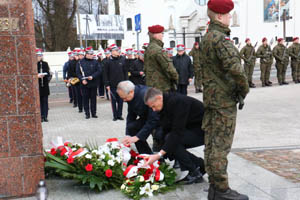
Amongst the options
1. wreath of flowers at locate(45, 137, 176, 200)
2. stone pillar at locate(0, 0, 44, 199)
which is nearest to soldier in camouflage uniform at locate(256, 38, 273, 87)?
wreath of flowers at locate(45, 137, 176, 200)

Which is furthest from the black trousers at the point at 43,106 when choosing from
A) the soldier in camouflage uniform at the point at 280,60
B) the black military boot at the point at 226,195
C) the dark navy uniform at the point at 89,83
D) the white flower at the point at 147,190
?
the soldier in camouflage uniform at the point at 280,60

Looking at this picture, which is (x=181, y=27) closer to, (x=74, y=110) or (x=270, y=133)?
(x=74, y=110)

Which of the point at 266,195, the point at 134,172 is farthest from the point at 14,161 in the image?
the point at 266,195

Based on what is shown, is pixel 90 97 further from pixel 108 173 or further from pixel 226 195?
pixel 226 195

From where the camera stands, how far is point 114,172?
4.56 meters

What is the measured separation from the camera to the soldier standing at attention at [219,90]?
3.71 m

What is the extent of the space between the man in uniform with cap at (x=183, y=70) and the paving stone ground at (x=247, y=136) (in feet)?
6.04

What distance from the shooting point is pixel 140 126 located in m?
5.36

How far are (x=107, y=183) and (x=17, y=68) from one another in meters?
1.69

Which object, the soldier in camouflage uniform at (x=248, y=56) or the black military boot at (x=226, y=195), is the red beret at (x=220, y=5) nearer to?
the black military boot at (x=226, y=195)

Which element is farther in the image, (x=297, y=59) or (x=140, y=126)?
(x=297, y=59)

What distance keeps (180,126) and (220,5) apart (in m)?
1.45

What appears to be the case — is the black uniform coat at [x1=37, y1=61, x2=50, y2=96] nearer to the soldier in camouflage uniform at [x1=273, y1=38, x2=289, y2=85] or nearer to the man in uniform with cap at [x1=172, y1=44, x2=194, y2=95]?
the man in uniform with cap at [x1=172, y1=44, x2=194, y2=95]

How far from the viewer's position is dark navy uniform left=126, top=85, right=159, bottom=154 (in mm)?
4941
